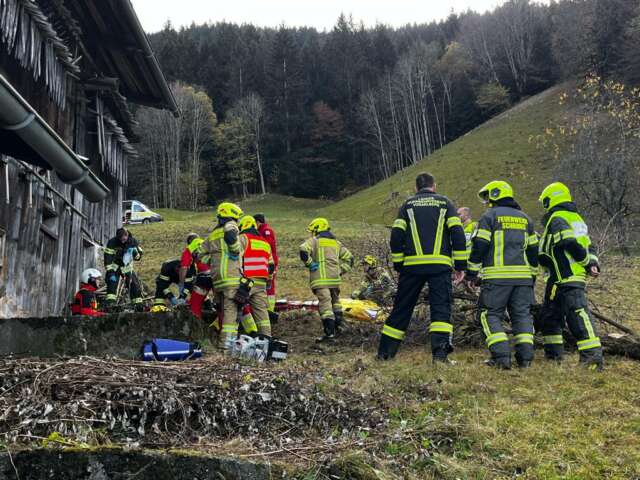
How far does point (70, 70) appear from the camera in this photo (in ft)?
31.5

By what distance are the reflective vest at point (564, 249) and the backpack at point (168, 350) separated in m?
4.00

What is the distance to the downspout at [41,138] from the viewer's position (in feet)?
12.8

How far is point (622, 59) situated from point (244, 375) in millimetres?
52021

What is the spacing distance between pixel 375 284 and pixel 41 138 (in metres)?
7.41

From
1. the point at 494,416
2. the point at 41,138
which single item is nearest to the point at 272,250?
the point at 41,138

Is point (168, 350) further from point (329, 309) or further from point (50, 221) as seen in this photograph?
point (50, 221)

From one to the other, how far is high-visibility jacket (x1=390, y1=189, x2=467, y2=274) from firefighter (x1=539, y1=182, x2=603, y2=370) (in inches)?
40.5

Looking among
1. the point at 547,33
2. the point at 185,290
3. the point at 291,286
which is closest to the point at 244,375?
the point at 185,290

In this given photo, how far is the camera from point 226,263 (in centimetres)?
787

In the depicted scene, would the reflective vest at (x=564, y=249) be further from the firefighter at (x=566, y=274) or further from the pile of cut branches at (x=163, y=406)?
the pile of cut branches at (x=163, y=406)

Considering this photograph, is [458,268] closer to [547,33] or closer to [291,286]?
[291,286]

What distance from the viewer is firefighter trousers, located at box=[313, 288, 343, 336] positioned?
906 cm

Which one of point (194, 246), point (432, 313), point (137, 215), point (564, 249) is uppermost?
point (137, 215)

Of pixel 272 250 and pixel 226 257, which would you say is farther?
pixel 272 250
